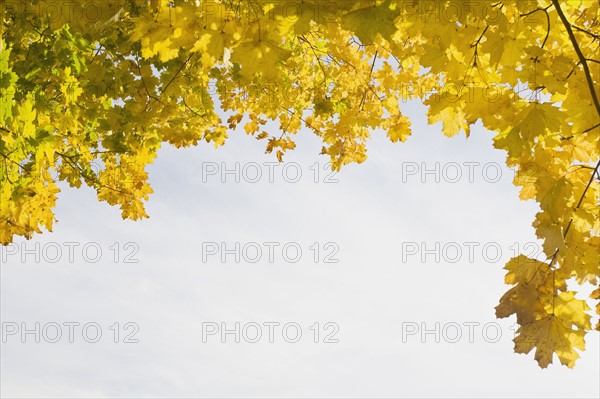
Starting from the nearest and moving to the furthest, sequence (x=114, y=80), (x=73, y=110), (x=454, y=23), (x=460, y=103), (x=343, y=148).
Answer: (x=454, y=23)
(x=460, y=103)
(x=114, y=80)
(x=73, y=110)
(x=343, y=148)

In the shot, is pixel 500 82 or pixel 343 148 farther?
pixel 343 148

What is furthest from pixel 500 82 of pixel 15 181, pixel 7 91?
pixel 15 181

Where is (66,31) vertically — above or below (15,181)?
above

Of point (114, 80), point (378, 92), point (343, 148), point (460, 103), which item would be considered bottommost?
point (460, 103)

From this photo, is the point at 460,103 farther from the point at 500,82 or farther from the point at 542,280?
the point at 542,280

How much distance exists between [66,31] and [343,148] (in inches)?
137

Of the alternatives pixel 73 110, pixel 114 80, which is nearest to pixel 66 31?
pixel 114 80

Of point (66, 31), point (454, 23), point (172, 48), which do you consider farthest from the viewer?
point (66, 31)

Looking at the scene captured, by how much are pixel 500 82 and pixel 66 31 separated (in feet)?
11.3

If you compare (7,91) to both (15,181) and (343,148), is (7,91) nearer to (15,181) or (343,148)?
(15,181)

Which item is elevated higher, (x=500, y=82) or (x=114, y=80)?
(x=114, y=80)

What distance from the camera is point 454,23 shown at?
2.31 m

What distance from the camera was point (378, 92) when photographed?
6176mm

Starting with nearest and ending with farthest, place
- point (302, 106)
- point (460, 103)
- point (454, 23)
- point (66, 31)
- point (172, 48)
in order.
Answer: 1. point (172, 48)
2. point (454, 23)
3. point (460, 103)
4. point (66, 31)
5. point (302, 106)
